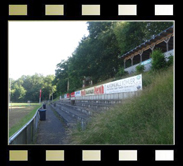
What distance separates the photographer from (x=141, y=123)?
486cm

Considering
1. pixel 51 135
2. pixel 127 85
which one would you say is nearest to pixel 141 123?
pixel 51 135

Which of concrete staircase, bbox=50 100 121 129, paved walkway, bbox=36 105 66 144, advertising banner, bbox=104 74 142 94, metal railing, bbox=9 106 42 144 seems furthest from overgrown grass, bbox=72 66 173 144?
advertising banner, bbox=104 74 142 94

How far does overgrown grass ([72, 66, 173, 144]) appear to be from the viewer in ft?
14.0

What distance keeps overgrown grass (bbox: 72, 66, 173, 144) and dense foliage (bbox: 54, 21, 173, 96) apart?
1181 centimetres

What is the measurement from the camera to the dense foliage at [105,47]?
64.1 feet

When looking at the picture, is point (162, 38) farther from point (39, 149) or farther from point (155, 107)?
point (39, 149)

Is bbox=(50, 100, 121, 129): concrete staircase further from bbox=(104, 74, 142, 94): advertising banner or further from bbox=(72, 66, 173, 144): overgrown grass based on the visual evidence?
bbox=(72, 66, 173, 144): overgrown grass

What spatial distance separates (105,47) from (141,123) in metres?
18.4

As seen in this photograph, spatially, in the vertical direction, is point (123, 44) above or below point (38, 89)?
above

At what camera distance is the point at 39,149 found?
3.20 meters

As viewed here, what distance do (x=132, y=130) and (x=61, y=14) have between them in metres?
3.33

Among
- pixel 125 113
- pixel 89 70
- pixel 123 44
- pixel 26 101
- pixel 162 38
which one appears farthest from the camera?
pixel 26 101

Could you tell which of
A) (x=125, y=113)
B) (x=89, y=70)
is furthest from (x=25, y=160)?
(x=89, y=70)
